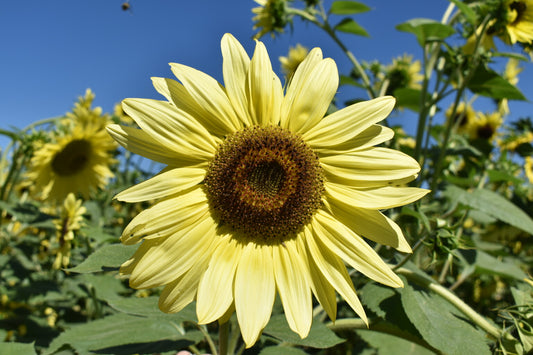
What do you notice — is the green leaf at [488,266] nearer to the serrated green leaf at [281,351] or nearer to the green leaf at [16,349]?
the serrated green leaf at [281,351]

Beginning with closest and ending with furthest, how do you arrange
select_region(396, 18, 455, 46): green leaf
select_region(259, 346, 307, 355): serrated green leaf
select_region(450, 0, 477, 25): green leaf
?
select_region(259, 346, 307, 355): serrated green leaf, select_region(450, 0, 477, 25): green leaf, select_region(396, 18, 455, 46): green leaf

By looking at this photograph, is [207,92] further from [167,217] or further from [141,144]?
[167,217]

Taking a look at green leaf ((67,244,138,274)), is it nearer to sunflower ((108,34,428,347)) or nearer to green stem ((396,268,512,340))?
sunflower ((108,34,428,347))

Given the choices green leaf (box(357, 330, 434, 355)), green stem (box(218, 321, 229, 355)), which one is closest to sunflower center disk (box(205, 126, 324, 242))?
green stem (box(218, 321, 229, 355))

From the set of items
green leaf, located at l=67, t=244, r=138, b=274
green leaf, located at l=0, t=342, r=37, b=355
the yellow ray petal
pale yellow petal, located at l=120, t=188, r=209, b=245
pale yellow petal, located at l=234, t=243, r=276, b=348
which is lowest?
green leaf, located at l=0, t=342, r=37, b=355

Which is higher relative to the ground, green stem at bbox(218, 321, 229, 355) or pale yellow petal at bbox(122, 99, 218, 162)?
pale yellow petal at bbox(122, 99, 218, 162)

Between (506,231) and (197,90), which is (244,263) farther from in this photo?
(506,231)

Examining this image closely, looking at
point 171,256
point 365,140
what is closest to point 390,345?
point 365,140
